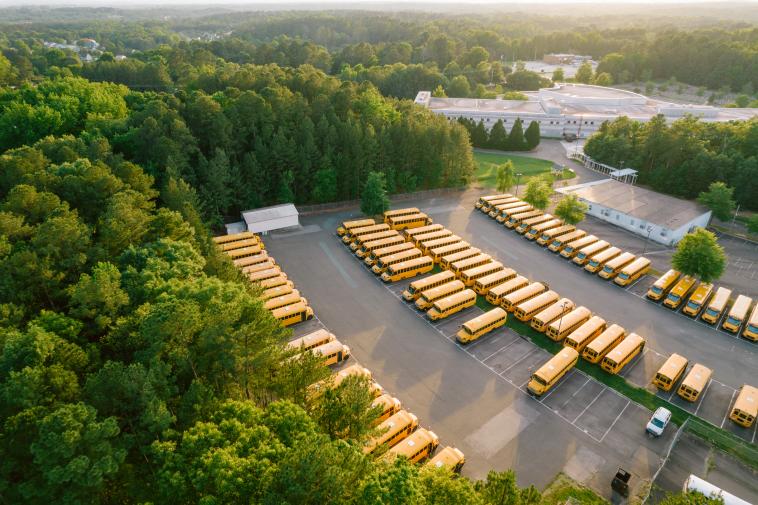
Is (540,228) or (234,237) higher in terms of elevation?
(234,237)

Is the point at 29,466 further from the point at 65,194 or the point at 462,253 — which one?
the point at 462,253

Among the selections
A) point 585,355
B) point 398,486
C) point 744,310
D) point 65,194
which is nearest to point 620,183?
point 744,310

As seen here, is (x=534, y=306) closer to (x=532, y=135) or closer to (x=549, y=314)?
(x=549, y=314)

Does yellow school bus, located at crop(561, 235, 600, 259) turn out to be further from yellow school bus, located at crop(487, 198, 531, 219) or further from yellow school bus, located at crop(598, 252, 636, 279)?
yellow school bus, located at crop(487, 198, 531, 219)

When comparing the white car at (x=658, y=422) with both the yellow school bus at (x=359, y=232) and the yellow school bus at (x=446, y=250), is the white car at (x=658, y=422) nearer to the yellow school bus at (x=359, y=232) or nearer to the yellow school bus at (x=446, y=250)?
the yellow school bus at (x=446, y=250)

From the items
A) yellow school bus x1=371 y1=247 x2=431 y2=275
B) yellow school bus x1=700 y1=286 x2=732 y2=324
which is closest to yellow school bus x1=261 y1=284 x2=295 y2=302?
yellow school bus x1=371 y1=247 x2=431 y2=275

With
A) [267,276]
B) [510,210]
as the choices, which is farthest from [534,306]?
[267,276]
